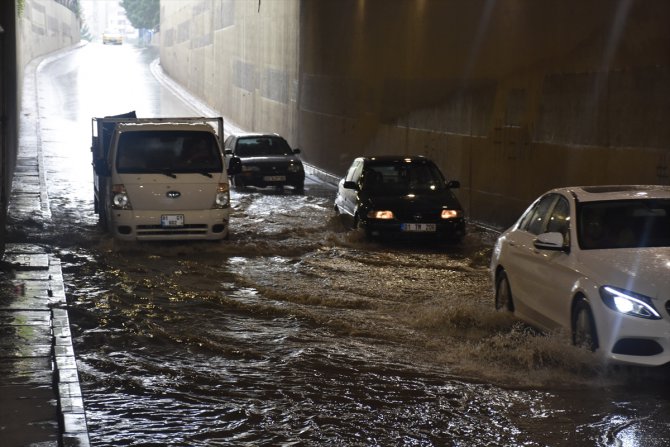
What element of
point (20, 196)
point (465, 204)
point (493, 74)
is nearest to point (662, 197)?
point (493, 74)

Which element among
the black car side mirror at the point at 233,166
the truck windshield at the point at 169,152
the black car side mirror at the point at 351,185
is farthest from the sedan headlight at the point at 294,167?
the truck windshield at the point at 169,152

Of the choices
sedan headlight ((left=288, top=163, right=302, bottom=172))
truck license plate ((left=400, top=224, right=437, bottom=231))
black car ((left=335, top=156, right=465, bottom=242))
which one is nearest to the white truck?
black car ((left=335, top=156, right=465, bottom=242))

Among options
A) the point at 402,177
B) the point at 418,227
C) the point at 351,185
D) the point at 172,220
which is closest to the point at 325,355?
the point at 418,227

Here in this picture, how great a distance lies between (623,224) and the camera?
9297 mm

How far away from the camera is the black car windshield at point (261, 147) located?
2872 centimetres

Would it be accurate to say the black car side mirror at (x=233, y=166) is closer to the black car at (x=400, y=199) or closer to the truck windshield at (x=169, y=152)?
the truck windshield at (x=169, y=152)

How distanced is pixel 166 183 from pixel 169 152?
665mm

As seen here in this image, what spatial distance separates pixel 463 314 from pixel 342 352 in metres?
1.73

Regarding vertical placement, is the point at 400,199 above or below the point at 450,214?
above

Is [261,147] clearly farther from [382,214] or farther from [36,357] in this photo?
[36,357]

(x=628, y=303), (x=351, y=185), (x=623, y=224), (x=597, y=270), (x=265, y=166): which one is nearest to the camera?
(x=628, y=303)

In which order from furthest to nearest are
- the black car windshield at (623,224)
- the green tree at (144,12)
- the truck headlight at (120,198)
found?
the green tree at (144,12) < the truck headlight at (120,198) < the black car windshield at (623,224)

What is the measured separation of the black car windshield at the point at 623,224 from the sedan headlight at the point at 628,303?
0.87 metres

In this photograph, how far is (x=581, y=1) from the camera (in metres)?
16.7
